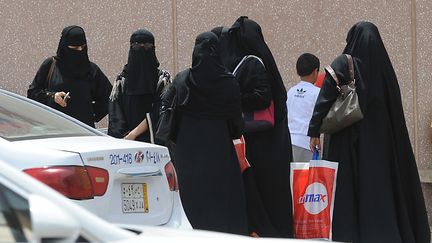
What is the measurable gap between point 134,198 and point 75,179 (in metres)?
0.46

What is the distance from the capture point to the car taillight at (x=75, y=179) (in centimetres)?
488

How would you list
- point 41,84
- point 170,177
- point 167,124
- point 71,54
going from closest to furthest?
1. point 170,177
2. point 167,124
3. point 71,54
4. point 41,84

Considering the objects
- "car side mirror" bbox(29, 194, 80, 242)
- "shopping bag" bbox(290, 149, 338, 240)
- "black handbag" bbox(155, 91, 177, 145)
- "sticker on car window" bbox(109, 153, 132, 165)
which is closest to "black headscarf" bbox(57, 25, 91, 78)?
"black handbag" bbox(155, 91, 177, 145)

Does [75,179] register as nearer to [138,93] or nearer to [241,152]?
[241,152]

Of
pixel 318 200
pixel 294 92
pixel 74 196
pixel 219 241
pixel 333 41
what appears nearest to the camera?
pixel 219 241

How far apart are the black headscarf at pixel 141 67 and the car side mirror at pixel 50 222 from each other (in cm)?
501

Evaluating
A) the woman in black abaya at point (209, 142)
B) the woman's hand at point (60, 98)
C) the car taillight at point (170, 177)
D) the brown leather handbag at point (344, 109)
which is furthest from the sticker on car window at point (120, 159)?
the woman's hand at point (60, 98)

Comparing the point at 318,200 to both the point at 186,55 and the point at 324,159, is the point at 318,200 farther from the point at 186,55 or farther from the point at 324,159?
the point at 186,55

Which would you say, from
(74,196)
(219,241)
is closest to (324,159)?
(74,196)

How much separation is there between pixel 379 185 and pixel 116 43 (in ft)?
12.5

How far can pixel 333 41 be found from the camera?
989 cm

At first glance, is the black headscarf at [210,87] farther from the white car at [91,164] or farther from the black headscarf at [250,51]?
the white car at [91,164]

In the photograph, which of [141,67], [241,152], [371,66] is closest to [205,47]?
[241,152]

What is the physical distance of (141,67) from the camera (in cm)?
792
